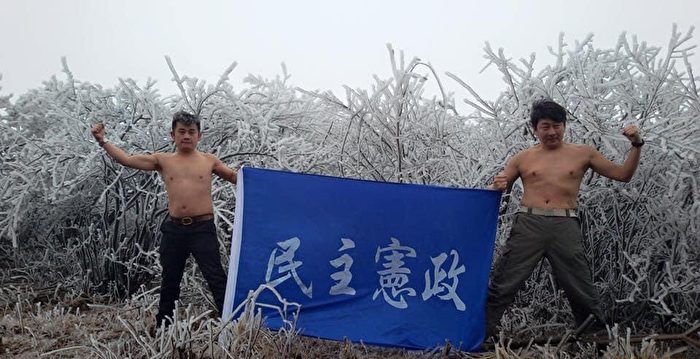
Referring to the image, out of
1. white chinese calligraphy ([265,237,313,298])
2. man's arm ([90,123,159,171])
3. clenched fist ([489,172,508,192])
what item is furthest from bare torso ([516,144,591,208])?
man's arm ([90,123,159,171])

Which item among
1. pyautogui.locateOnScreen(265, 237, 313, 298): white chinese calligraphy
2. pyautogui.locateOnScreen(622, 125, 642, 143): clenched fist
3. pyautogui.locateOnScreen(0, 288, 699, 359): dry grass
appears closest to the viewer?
pyautogui.locateOnScreen(0, 288, 699, 359): dry grass

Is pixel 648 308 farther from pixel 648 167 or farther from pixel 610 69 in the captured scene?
pixel 610 69

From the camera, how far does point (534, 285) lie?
13.7ft

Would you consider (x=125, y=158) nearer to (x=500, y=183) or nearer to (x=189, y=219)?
(x=189, y=219)

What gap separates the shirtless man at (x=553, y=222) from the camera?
319 centimetres

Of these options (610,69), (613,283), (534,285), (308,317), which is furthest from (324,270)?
(610,69)

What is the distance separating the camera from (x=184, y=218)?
347 cm

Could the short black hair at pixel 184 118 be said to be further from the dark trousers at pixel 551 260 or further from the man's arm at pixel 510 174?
the dark trousers at pixel 551 260

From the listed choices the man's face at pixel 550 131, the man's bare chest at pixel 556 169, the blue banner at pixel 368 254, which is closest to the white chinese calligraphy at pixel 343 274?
the blue banner at pixel 368 254

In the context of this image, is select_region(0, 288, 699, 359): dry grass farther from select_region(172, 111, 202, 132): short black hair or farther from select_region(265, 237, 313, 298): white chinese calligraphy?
select_region(172, 111, 202, 132): short black hair

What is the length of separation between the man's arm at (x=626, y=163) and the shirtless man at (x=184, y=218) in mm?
2202

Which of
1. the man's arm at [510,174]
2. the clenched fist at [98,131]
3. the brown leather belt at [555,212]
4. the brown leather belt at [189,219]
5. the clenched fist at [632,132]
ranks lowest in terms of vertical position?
the brown leather belt at [189,219]

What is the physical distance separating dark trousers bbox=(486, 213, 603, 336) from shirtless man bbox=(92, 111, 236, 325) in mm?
1586

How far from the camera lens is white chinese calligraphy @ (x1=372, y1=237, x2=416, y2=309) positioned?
3260 millimetres
